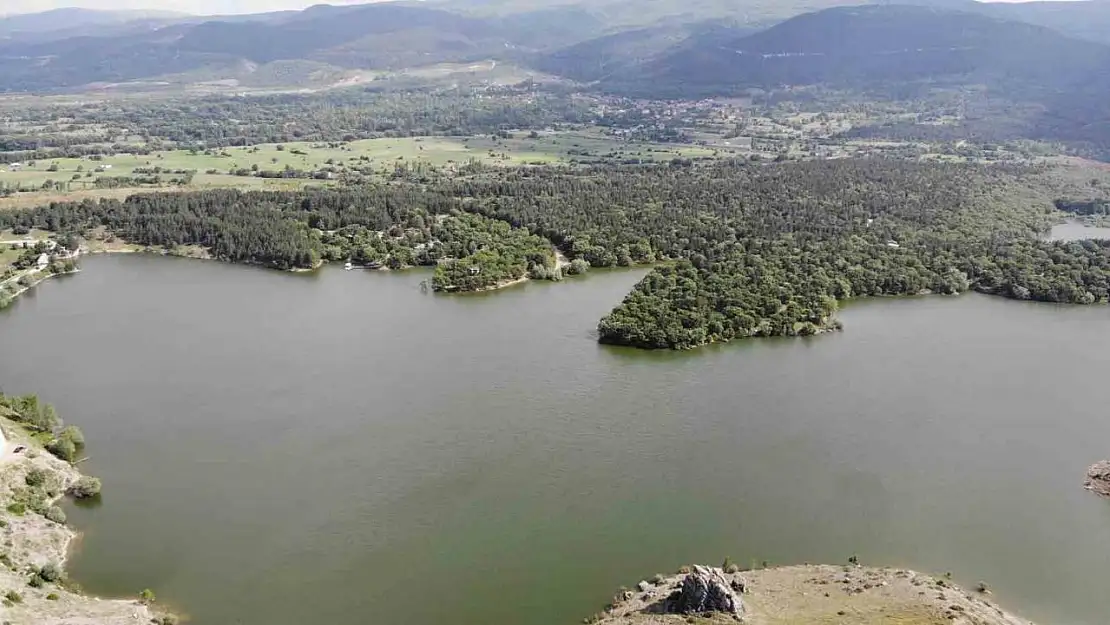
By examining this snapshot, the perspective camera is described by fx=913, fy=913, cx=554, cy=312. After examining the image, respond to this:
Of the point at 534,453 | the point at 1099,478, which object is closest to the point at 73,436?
the point at 534,453

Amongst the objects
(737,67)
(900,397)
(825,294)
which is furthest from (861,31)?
(900,397)

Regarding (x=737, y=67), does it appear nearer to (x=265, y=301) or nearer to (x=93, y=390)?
(x=265, y=301)

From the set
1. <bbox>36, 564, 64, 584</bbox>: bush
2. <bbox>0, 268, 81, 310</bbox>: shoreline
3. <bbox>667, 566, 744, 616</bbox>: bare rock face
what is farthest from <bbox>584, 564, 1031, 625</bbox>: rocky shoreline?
<bbox>0, 268, 81, 310</bbox>: shoreline

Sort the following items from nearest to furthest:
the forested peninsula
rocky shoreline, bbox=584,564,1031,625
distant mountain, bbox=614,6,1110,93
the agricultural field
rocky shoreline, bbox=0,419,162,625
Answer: rocky shoreline, bbox=0,419,162,625 → rocky shoreline, bbox=584,564,1031,625 → the forested peninsula → the agricultural field → distant mountain, bbox=614,6,1110,93

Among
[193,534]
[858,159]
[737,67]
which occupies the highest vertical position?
[737,67]

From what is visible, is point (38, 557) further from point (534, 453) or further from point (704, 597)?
point (704, 597)

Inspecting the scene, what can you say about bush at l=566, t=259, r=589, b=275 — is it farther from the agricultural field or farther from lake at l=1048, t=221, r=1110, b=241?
the agricultural field
